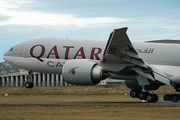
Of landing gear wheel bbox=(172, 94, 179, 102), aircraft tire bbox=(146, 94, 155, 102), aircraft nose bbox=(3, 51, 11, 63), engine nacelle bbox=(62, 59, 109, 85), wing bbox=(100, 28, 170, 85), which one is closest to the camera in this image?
wing bbox=(100, 28, 170, 85)

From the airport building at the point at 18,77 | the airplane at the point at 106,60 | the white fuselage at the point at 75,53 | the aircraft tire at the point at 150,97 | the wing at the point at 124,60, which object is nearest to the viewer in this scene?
the wing at the point at 124,60

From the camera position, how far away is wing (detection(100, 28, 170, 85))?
21.6 m

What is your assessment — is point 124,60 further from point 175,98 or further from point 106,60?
point 175,98

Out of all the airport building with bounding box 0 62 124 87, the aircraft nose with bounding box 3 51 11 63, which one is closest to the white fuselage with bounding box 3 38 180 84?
the aircraft nose with bounding box 3 51 11 63

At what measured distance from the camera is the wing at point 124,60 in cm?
2156

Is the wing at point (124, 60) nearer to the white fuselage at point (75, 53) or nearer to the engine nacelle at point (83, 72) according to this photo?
the engine nacelle at point (83, 72)

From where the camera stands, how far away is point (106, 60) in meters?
23.6

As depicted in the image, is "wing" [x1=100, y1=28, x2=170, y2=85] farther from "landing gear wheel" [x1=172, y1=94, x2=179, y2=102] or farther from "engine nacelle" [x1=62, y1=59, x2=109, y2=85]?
"landing gear wheel" [x1=172, y1=94, x2=179, y2=102]

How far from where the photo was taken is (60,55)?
29.1m

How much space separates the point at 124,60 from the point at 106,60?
150cm

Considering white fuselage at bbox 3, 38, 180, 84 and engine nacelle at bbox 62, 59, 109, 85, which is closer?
engine nacelle at bbox 62, 59, 109, 85

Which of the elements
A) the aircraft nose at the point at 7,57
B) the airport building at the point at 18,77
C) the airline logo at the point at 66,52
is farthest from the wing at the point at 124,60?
the airport building at the point at 18,77

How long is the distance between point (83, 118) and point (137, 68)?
32.8ft

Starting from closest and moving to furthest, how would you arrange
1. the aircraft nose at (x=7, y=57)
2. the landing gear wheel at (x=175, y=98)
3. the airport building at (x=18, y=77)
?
the landing gear wheel at (x=175, y=98), the aircraft nose at (x=7, y=57), the airport building at (x=18, y=77)
